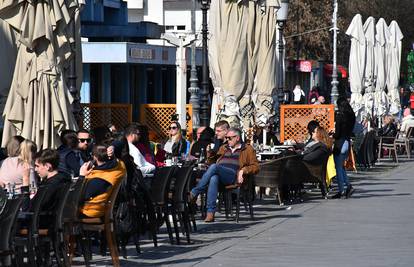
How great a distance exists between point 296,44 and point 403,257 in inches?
2548

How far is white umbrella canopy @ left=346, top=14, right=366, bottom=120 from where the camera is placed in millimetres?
42000

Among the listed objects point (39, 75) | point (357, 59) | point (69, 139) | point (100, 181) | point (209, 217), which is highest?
point (357, 59)

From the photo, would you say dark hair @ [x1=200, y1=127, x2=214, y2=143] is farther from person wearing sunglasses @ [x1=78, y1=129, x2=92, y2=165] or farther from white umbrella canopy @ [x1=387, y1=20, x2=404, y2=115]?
white umbrella canopy @ [x1=387, y1=20, x2=404, y2=115]

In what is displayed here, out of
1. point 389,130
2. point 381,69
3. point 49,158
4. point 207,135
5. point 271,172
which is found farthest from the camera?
point 381,69

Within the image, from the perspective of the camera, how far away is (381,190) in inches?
1064

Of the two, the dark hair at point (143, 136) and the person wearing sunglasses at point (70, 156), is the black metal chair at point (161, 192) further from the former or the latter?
the dark hair at point (143, 136)

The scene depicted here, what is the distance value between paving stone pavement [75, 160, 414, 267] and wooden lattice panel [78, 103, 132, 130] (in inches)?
254

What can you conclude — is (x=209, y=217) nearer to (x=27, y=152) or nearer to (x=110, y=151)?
(x=110, y=151)

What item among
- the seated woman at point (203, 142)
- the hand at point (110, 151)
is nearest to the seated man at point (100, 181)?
the hand at point (110, 151)

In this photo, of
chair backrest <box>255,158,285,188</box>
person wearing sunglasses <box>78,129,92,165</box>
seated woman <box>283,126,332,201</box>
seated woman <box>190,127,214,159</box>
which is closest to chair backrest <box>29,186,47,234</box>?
person wearing sunglasses <box>78,129,92,165</box>

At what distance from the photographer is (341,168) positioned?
25016 millimetres

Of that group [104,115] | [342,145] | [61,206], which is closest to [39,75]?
[61,206]

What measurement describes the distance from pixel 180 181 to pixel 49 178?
11.4 ft

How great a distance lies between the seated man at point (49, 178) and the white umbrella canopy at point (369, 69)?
92.5 feet
